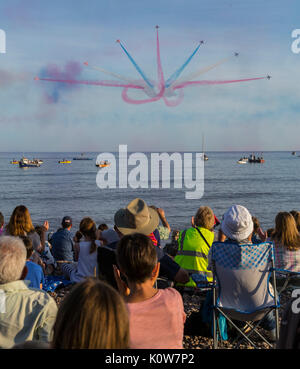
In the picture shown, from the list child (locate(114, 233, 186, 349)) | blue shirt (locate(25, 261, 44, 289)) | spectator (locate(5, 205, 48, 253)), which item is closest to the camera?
child (locate(114, 233, 186, 349))

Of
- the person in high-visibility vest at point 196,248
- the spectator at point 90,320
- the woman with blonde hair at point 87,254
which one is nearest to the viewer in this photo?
the spectator at point 90,320

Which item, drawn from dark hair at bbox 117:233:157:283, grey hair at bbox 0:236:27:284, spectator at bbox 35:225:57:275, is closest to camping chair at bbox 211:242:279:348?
dark hair at bbox 117:233:157:283

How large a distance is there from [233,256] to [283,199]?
31.3 meters

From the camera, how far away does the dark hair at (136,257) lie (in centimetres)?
245

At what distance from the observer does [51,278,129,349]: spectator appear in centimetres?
147

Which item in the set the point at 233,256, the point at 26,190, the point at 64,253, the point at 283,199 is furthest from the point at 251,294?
the point at 26,190

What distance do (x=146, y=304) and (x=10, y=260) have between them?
1.01 meters

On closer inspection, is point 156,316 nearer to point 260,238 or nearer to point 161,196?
point 260,238

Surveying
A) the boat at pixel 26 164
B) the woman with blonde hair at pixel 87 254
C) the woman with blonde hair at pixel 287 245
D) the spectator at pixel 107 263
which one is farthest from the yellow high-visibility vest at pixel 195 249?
the boat at pixel 26 164

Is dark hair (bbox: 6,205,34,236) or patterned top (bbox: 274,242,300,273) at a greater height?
dark hair (bbox: 6,205,34,236)

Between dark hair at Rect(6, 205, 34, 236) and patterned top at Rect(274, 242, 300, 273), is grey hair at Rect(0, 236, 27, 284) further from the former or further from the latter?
patterned top at Rect(274, 242, 300, 273)

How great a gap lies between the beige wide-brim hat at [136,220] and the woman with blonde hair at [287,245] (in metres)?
2.06

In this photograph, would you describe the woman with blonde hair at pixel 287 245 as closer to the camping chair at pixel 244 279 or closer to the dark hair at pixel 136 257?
the camping chair at pixel 244 279
